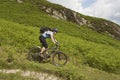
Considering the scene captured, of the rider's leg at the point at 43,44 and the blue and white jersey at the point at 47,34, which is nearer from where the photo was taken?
the blue and white jersey at the point at 47,34

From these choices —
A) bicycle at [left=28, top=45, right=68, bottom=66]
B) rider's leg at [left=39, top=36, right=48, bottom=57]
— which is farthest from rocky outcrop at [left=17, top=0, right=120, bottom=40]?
rider's leg at [left=39, top=36, right=48, bottom=57]

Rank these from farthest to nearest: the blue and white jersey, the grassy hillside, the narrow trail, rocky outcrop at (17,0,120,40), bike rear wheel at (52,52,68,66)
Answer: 1. rocky outcrop at (17,0,120,40)
2. bike rear wheel at (52,52,68,66)
3. the blue and white jersey
4. the grassy hillside
5. the narrow trail

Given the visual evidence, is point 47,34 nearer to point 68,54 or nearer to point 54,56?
point 54,56

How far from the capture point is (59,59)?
27844mm

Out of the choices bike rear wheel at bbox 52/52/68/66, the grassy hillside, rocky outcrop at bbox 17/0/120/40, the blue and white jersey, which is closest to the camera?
the grassy hillside

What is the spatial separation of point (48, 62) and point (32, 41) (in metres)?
6.40

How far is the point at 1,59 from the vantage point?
1025 inches

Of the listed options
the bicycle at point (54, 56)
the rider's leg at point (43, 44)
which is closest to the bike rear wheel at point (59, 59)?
the bicycle at point (54, 56)

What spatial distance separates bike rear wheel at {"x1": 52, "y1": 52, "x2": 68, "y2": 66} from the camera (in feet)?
91.7

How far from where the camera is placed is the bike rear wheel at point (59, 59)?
27953mm

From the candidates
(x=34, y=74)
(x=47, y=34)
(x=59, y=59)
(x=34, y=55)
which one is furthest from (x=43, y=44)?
(x=34, y=74)

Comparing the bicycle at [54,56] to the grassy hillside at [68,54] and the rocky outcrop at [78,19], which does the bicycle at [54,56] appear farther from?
the rocky outcrop at [78,19]

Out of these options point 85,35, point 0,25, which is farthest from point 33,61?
point 85,35

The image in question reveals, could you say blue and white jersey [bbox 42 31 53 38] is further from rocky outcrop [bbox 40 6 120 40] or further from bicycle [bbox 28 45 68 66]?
rocky outcrop [bbox 40 6 120 40]
